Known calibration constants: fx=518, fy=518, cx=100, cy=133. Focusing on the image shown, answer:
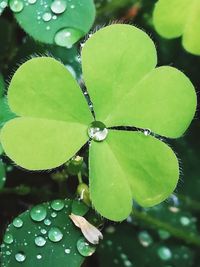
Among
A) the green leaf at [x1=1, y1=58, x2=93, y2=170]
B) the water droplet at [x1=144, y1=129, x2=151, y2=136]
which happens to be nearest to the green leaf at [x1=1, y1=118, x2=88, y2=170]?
the green leaf at [x1=1, y1=58, x2=93, y2=170]

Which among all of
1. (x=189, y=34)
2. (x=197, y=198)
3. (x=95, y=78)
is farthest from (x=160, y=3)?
(x=197, y=198)

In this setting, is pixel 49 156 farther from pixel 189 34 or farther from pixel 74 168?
pixel 189 34

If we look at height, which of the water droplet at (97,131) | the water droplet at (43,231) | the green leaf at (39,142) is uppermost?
the green leaf at (39,142)

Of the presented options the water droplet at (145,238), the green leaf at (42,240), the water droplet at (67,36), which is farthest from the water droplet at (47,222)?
the water droplet at (145,238)

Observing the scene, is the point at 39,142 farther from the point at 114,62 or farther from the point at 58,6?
the point at 58,6

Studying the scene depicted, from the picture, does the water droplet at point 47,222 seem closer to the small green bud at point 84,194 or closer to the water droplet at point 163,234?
the small green bud at point 84,194

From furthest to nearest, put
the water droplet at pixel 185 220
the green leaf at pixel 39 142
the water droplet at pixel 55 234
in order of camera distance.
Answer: the water droplet at pixel 185 220 → the water droplet at pixel 55 234 → the green leaf at pixel 39 142

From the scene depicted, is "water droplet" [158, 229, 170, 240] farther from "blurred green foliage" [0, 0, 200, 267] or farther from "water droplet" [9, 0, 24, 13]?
"water droplet" [9, 0, 24, 13]

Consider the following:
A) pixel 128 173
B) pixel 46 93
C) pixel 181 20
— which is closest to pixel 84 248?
pixel 128 173
